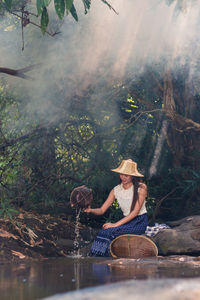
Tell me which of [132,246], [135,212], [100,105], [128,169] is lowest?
[132,246]

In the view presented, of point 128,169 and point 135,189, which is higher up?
point 128,169

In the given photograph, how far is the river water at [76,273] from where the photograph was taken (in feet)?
14.1

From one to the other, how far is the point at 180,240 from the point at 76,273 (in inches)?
109

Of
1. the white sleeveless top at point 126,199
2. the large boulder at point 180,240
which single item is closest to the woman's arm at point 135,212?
the white sleeveless top at point 126,199

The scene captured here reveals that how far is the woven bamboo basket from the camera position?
6.79 m

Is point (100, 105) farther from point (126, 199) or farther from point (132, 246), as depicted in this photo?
point (132, 246)

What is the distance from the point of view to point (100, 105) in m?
9.94

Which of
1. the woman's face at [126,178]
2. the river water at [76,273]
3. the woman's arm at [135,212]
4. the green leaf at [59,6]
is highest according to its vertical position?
the green leaf at [59,6]

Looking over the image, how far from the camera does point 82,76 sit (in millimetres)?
9453

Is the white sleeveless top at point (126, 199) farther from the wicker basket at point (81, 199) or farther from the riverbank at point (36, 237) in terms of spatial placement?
the riverbank at point (36, 237)

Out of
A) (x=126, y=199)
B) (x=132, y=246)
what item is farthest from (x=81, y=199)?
(x=132, y=246)

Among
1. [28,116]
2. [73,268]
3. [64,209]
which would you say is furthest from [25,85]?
[73,268]

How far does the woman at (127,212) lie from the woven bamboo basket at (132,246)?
8.7 inches

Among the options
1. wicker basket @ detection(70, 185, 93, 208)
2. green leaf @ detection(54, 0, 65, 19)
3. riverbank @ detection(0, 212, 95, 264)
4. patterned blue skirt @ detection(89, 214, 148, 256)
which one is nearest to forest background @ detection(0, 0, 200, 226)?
riverbank @ detection(0, 212, 95, 264)
